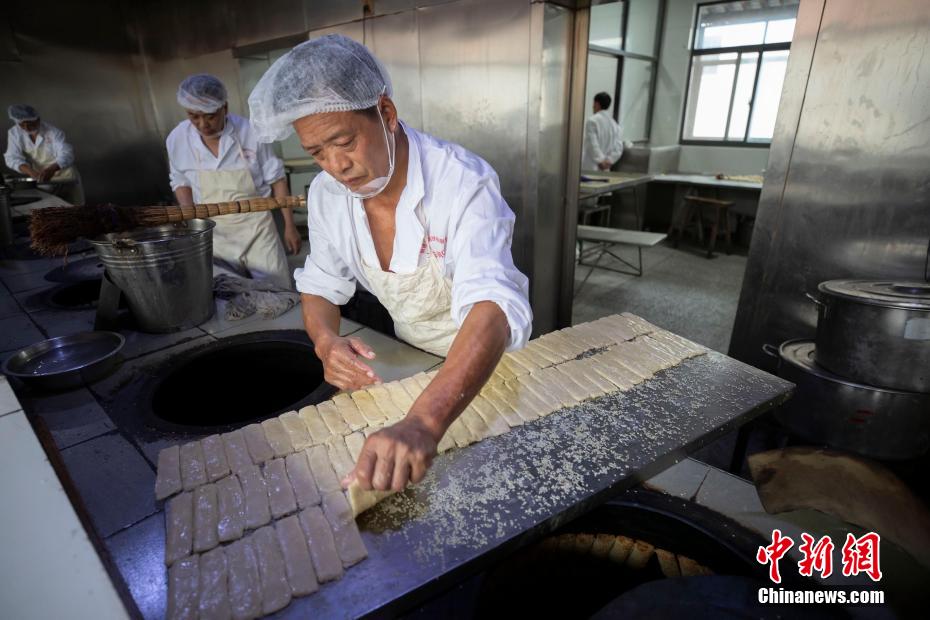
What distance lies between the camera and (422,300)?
2027 mm

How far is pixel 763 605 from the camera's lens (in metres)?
1.26

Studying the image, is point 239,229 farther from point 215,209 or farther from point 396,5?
point 396,5

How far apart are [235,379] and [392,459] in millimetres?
1514

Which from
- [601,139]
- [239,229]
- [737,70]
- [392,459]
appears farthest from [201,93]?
[737,70]

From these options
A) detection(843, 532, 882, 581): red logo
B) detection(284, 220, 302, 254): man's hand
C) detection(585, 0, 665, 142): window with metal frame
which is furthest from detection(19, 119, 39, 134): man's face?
detection(843, 532, 882, 581): red logo

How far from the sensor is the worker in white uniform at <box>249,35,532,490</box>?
1.29 m

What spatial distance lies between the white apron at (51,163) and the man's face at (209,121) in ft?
14.5

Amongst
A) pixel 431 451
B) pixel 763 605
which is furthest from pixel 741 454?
pixel 431 451

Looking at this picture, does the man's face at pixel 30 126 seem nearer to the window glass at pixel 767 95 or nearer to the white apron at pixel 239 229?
the white apron at pixel 239 229

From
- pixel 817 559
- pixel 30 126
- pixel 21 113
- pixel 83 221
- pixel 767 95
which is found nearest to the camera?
pixel 817 559

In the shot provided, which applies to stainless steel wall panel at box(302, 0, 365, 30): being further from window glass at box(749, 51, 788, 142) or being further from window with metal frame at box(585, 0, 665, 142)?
window glass at box(749, 51, 788, 142)

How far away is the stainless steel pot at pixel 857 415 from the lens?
261cm

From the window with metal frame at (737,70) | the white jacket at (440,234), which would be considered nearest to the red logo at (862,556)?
the white jacket at (440,234)

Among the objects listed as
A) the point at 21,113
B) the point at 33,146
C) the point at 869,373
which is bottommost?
the point at 869,373
